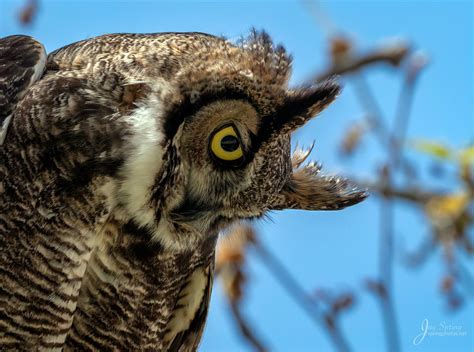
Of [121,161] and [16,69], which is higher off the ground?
[16,69]

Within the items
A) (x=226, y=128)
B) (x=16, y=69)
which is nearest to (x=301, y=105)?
(x=226, y=128)

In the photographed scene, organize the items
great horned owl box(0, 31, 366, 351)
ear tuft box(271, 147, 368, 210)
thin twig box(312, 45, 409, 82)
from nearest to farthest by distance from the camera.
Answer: great horned owl box(0, 31, 366, 351)
ear tuft box(271, 147, 368, 210)
thin twig box(312, 45, 409, 82)

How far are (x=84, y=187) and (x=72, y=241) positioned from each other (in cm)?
17

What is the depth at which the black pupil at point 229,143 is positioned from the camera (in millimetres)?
2588

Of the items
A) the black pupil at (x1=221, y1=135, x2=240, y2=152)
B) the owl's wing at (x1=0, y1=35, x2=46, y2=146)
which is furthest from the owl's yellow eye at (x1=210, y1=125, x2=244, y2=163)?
the owl's wing at (x1=0, y1=35, x2=46, y2=146)

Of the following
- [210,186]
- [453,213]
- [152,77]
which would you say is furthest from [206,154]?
[453,213]

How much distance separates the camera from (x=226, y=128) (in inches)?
104

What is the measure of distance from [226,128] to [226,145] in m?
0.06

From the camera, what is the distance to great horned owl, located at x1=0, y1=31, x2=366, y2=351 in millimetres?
2584

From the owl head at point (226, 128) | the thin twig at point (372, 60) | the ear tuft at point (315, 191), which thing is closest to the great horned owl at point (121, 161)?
the owl head at point (226, 128)

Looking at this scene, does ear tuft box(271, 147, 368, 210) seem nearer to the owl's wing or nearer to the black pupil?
the black pupil

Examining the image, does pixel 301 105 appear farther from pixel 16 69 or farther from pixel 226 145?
pixel 16 69

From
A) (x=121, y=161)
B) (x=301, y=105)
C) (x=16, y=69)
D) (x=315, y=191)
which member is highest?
(x=16, y=69)

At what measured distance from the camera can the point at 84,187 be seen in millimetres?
2598
